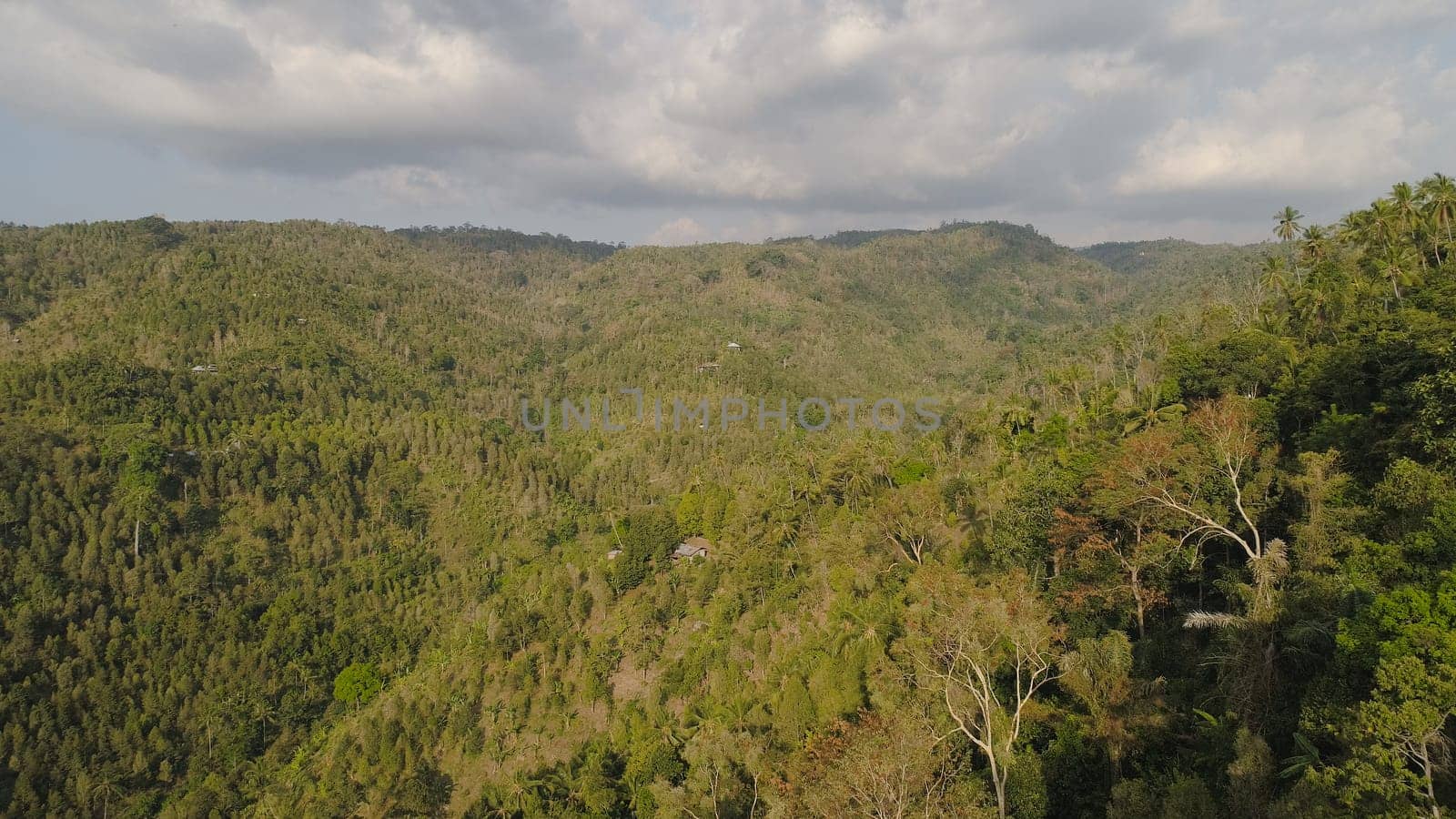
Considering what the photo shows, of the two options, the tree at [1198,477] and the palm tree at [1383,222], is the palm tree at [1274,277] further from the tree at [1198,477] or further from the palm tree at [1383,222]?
the tree at [1198,477]

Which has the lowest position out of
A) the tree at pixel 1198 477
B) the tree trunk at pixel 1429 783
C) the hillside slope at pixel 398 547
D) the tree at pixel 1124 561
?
the hillside slope at pixel 398 547

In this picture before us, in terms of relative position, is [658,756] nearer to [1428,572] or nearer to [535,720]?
[535,720]

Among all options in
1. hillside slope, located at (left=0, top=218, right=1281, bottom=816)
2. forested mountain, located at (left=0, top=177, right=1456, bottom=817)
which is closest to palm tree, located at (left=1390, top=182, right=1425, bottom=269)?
forested mountain, located at (left=0, top=177, right=1456, bottom=817)

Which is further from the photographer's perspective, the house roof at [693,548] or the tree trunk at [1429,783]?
the house roof at [693,548]

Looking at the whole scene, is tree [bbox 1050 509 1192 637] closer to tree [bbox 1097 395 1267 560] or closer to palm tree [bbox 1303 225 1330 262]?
tree [bbox 1097 395 1267 560]

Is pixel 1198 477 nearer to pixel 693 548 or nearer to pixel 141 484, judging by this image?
pixel 693 548

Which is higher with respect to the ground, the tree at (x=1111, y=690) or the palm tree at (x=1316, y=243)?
the palm tree at (x=1316, y=243)

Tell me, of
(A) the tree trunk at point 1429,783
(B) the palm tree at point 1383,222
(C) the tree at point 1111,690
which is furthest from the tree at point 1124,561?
(B) the palm tree at point 1383,222
